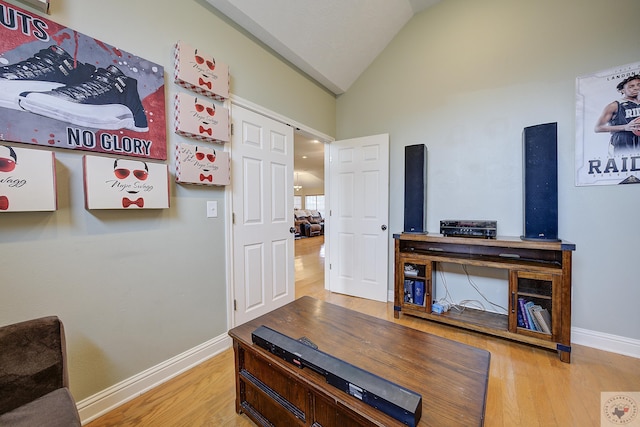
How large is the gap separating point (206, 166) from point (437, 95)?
2428 millimetres

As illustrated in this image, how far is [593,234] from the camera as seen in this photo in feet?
6.31

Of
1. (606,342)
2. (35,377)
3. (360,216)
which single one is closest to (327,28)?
(360,216)

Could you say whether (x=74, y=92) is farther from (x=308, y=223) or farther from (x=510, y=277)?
(x=308, y=223)

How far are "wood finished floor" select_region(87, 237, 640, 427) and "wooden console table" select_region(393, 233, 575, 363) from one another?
0.48 ft

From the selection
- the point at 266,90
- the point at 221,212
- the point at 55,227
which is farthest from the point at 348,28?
the point at 55,227

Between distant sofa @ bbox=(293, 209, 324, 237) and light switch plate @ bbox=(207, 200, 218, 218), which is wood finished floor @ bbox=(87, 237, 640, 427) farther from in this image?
distant sofa @ bbox=(293, 209, 324, 237)

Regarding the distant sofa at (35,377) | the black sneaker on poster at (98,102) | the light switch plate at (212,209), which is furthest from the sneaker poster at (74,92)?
the distant sofa at (35,377)

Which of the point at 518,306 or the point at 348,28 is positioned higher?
the point at 348,28

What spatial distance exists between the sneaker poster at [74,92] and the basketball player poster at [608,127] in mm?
3169

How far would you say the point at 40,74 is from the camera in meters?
1.12

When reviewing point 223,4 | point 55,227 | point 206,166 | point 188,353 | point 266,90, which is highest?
point 223,4

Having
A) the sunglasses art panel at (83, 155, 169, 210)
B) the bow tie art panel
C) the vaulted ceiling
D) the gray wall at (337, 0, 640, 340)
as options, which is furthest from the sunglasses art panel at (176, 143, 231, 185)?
the gray wall at (337, 0, 640, 340)

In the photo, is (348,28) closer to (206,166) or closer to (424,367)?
(206,166)

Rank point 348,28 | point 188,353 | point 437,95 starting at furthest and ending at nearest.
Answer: point 437,95 < point 348,28 < point 188,353
